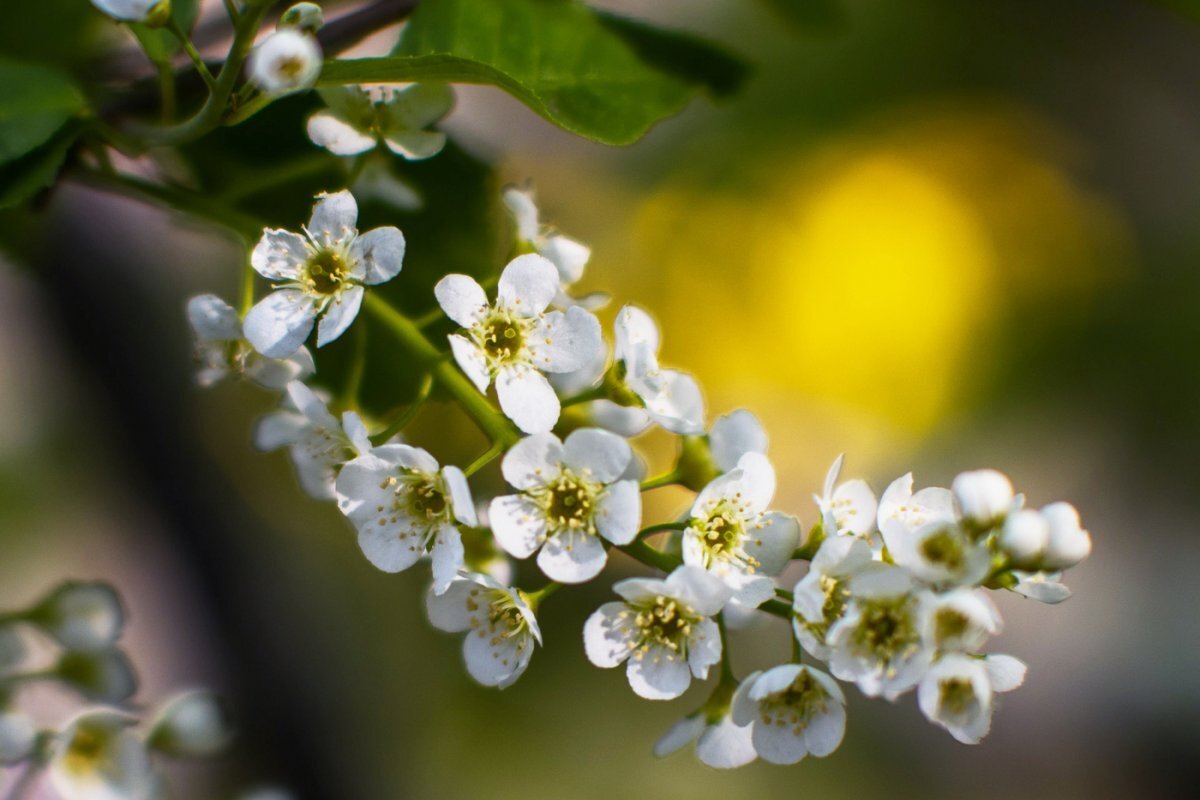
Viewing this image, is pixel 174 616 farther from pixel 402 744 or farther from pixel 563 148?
pixel 563 148

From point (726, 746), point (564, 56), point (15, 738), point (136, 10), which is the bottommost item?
point (15, 738)

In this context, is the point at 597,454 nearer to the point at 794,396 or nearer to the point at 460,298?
the point at 460,298

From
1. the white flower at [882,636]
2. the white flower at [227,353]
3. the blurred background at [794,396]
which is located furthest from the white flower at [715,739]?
the blurred background at [794,396]

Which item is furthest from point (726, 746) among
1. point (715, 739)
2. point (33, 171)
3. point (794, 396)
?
point (794, 396)

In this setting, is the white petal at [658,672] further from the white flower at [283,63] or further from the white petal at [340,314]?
the white flower at [283,63]

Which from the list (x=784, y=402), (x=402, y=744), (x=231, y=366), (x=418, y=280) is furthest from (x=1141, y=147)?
(x=231, y=366)

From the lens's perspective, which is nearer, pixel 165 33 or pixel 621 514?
pixel 621 514

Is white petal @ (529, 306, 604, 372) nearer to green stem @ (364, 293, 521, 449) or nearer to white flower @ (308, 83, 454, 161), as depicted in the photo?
green stem @ (364, 293, 521, 449)

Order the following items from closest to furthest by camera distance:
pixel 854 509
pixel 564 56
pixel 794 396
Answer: pixel 854 509
pixel 564 56
pixel 794 396
